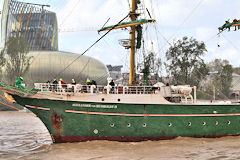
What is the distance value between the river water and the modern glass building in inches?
1845

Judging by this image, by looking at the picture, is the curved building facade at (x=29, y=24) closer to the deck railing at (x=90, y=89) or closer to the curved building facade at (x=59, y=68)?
the curved building facade at (x=59, y=68)

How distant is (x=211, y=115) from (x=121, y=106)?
508 cm

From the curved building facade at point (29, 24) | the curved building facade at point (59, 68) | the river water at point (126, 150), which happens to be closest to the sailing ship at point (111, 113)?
the river water at point (126, 150)

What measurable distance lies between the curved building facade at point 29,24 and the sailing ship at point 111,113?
59706 mm

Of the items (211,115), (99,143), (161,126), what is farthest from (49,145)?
(211,115)

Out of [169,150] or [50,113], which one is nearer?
[169,150]

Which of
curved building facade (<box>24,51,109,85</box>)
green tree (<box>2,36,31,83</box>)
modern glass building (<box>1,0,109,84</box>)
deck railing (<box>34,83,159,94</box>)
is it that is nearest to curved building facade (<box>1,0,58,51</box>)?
modern glass building (<box>1,0,109,84</box>)

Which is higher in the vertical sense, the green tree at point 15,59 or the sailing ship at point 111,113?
the green tree at point 15,59

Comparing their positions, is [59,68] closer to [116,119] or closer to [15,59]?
[15,59]

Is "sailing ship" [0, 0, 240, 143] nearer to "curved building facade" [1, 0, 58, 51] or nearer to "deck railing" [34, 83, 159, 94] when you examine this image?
"deck railing" [34, 83, 159, 94]

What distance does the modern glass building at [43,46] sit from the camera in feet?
210

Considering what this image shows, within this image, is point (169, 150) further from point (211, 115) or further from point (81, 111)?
point (81, 111)

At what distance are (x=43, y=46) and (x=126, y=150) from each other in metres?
72.6

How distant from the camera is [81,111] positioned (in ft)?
46.6
